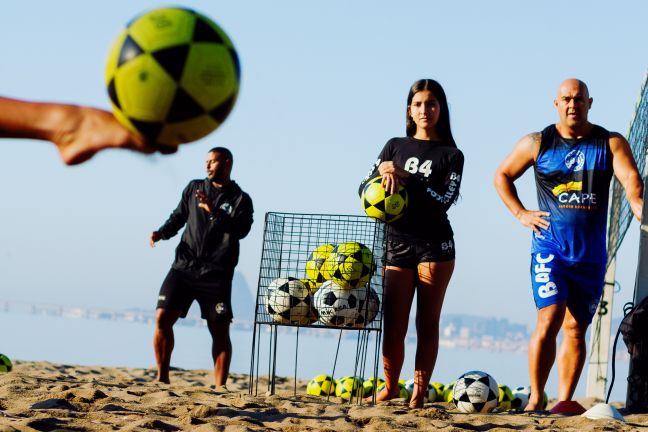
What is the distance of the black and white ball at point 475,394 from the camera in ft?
25.8

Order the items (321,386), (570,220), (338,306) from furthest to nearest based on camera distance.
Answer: (321,386) < (338,306) < (570,220)

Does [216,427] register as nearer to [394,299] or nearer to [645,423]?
[394,299]

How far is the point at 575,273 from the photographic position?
24.2 ft

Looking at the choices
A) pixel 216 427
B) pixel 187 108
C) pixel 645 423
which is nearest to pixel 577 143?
pixel 645 423

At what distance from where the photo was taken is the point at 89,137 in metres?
4.21

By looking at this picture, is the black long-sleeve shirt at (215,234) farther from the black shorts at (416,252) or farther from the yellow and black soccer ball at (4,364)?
the yellow and black soccer ball at (4,364)

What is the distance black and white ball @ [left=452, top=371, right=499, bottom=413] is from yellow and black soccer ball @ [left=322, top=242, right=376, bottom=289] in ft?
3.89

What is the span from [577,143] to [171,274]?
3.89m

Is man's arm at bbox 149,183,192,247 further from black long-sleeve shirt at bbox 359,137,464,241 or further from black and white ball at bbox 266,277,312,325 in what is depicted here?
black long-sleeve shirt at bbox 359,137,464,241

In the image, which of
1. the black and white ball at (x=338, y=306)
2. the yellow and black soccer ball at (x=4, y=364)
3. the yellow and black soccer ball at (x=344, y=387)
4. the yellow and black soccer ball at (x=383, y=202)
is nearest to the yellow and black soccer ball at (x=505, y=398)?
the yellow and black soccer ball at (x=344, y=387)

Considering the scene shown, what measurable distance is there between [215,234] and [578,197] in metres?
3.38

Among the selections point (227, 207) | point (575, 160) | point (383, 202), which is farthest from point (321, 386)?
point (575, 160)

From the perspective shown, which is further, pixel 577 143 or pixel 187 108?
pixel 577 143

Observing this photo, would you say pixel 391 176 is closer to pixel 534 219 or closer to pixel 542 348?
pixel 534 219
